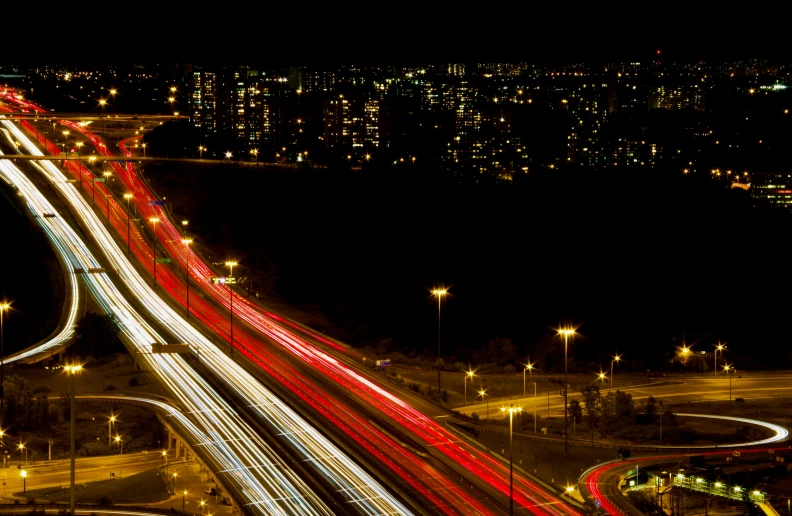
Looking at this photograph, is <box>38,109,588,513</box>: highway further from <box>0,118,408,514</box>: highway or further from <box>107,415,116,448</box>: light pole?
<box>107,415,116,448</box>: light pole

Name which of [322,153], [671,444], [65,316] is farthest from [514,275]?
[671,444]

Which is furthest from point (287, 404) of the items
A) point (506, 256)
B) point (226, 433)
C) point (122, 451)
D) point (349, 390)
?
point (506, 256)

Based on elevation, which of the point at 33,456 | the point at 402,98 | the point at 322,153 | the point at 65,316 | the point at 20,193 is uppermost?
the point at 402,98

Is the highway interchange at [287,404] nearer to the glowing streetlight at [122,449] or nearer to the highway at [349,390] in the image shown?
the highway at [349,390]

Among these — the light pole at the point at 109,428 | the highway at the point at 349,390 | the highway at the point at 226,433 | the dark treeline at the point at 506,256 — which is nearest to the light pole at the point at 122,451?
the light pole at the point at 109,428

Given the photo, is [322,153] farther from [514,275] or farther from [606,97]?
[606,97]

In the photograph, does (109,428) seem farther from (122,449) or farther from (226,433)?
(226,433)

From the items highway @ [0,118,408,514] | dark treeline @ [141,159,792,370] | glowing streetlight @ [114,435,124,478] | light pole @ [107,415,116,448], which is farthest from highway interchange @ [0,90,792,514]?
dark treeline @ [141,159,792,370]
